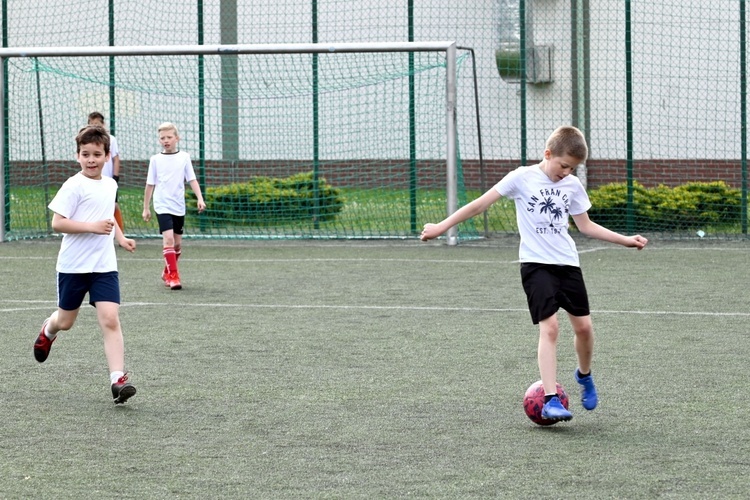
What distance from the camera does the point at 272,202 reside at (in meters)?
16.3

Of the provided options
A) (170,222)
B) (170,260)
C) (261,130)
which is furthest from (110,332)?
(261,130)

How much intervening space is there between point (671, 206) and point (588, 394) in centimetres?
1044

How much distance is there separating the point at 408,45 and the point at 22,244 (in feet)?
17.5

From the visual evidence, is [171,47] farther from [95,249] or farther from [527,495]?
[527,495]

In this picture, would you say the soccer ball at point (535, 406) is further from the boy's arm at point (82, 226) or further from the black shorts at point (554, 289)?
the boy's arm at point (82, 226)

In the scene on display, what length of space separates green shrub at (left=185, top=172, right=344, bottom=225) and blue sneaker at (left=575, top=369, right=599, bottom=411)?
35.5ft

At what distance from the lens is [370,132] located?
17.7m

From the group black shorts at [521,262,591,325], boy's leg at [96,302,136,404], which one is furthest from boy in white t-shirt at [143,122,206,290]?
black shorts at [521,262,591,325]

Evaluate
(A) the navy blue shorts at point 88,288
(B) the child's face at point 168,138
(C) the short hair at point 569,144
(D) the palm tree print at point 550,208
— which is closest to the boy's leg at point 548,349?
(D) the palm tree print at point 550,208

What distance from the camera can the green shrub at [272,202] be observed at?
53.1 ft

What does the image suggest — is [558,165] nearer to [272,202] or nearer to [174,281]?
[174,281]

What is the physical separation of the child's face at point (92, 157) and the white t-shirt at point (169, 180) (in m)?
4.92

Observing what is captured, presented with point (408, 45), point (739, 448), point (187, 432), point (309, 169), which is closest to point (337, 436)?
point (187, 432)

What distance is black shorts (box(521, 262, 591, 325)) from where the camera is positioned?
5.32 m
